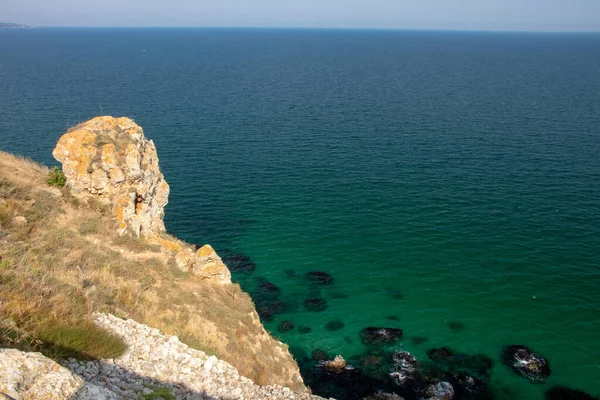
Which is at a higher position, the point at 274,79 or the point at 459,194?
the point at 274,79

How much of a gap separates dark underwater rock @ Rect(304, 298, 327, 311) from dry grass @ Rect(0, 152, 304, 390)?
50.8 feet

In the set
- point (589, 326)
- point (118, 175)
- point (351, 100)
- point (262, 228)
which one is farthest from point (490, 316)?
point (351, 100)

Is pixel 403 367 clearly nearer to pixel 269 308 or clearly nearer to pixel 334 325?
pixel 334 325

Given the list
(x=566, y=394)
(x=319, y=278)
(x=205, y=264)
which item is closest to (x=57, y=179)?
(x=205, y=264)

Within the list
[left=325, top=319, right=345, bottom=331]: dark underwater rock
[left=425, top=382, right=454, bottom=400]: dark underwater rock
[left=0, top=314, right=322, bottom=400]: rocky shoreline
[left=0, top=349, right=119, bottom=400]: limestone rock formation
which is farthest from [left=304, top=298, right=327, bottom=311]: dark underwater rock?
[left=0, top=349, right=119, bottom=400]: limestone rock formation

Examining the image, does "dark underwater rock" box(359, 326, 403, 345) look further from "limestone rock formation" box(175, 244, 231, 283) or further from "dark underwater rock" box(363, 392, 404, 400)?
"limestone rock formation" box(175, 244, 231, 283)

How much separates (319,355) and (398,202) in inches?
1244

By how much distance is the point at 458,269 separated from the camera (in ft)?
167

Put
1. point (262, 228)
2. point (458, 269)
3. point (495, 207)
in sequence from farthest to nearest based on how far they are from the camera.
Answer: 1. point (495, 207)
2. point (262, 228)
3. point (458, 269)

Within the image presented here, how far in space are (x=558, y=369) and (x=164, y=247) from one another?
1340 inches

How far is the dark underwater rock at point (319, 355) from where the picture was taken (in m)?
38.6

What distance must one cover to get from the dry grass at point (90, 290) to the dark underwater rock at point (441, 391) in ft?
42.4

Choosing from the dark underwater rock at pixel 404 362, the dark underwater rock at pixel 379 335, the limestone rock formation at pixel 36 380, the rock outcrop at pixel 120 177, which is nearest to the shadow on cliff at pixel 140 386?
the limestone rock formation at pixel 36 380

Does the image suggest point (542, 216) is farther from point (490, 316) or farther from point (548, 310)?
point (490, 316)
